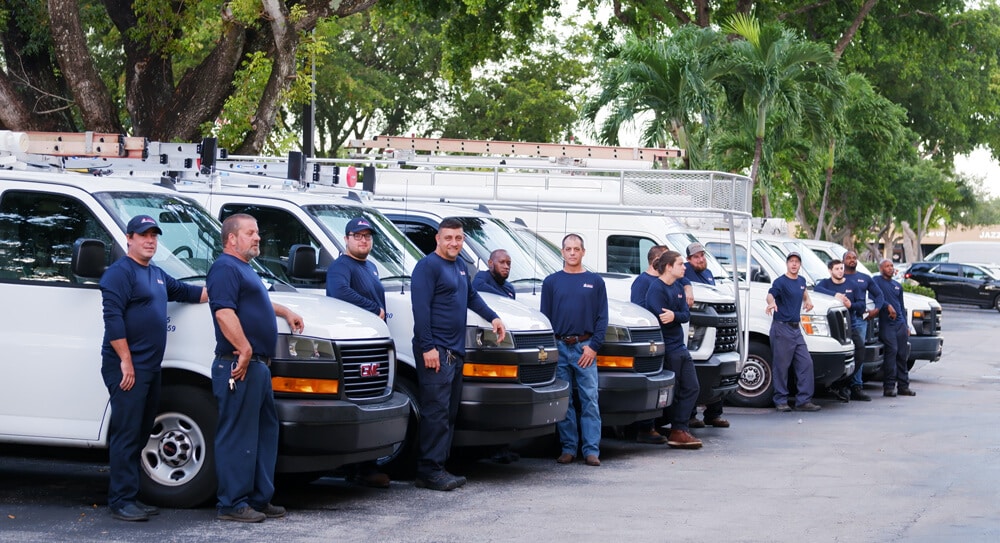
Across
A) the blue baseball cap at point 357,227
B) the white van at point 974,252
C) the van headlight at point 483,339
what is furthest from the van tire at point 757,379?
the white van at point 974,252

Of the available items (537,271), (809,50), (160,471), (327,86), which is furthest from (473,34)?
(160,471)

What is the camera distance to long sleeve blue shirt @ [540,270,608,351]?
11.1m

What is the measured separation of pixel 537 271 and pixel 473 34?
542 inches

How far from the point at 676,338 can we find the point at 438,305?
3.48m

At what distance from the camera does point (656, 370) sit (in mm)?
11969

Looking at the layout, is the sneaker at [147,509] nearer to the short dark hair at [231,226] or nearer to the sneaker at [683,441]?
the short dark hair at [231,226]

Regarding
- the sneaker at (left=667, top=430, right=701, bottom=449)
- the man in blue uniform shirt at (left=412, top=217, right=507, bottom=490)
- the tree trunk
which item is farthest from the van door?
the tree trunk

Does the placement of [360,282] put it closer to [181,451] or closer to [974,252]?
[181,451]

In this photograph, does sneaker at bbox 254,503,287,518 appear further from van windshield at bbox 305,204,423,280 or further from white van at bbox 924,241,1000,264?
white van at bbox 924,241,1000,264

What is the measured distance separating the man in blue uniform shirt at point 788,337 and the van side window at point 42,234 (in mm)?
8915

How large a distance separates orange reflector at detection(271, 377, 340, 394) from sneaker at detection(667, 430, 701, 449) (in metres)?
4.94

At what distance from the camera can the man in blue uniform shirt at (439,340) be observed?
9.56 m

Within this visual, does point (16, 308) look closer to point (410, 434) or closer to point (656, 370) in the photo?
point (410, 434)

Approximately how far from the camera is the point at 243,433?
26.6 ft
